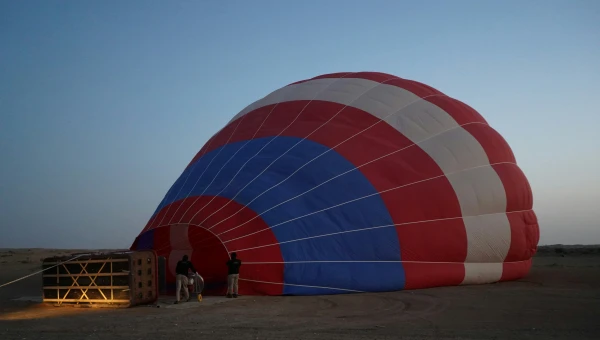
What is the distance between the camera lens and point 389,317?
643cm

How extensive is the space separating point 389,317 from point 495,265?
4.03 metres

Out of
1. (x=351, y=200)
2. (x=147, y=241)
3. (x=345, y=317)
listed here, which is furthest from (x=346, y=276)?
(x=147, y=241)

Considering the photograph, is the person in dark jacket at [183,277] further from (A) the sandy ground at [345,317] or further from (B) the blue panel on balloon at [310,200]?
(B) the blue panel on balloon at [310,200]

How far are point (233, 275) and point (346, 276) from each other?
1530 millimetres

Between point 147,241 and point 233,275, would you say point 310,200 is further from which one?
point 147,241

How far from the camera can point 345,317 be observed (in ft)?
21.2

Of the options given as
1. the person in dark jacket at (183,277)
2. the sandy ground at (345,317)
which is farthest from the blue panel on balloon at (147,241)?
the sandy ground at (345,317)

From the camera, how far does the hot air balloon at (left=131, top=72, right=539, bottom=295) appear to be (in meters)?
8.42

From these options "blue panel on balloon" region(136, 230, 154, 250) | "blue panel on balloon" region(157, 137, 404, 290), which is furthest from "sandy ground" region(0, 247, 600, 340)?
"blue panel on balloon" region(136, 230, 154, 250)

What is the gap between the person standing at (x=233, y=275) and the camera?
8047mm

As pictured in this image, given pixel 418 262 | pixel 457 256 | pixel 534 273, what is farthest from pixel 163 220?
pixel 534 273

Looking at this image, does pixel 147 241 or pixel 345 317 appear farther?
pixel 147 241

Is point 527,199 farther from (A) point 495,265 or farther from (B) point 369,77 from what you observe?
(B) point 369,77

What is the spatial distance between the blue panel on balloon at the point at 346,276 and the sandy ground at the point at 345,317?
0.64ft
